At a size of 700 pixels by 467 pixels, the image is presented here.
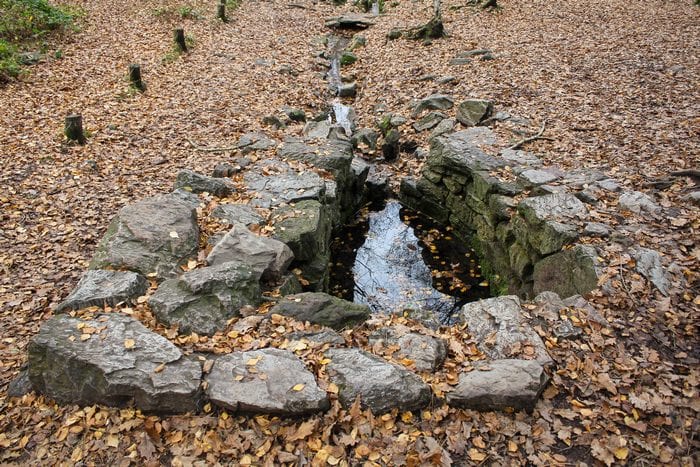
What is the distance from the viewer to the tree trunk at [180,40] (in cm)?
1560

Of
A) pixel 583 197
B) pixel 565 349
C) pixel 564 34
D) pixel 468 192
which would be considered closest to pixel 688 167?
pixel 583 197

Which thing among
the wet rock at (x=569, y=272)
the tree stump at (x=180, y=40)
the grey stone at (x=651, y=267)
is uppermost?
the tree stump at (x=180, y=40)

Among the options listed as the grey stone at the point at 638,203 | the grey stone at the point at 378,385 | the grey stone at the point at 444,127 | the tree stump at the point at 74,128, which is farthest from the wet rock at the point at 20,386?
the grey stone at the point at 444,127

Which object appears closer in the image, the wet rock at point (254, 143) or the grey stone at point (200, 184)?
the grey stone at point (200, 184)

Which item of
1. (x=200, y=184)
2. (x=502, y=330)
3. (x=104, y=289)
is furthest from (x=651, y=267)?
(x=200, y=184)

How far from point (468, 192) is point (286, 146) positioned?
4395 millimetres

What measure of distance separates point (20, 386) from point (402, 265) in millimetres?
6903

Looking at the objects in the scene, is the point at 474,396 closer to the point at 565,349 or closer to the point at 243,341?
the point at 565,349

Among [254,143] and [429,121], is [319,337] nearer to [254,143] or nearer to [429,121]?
[254,143]

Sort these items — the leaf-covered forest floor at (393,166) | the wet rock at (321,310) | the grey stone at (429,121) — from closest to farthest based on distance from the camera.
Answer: the leaf-covered forest floor at (393,166) → the wet rock at (321,310) → the grey stone at (429,121)

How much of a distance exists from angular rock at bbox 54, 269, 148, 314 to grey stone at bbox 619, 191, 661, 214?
7.59m

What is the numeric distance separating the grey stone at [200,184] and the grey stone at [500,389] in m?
5.68

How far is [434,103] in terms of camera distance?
12898mm

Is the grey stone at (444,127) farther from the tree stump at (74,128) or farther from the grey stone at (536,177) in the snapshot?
the tree stump at (74,128)
